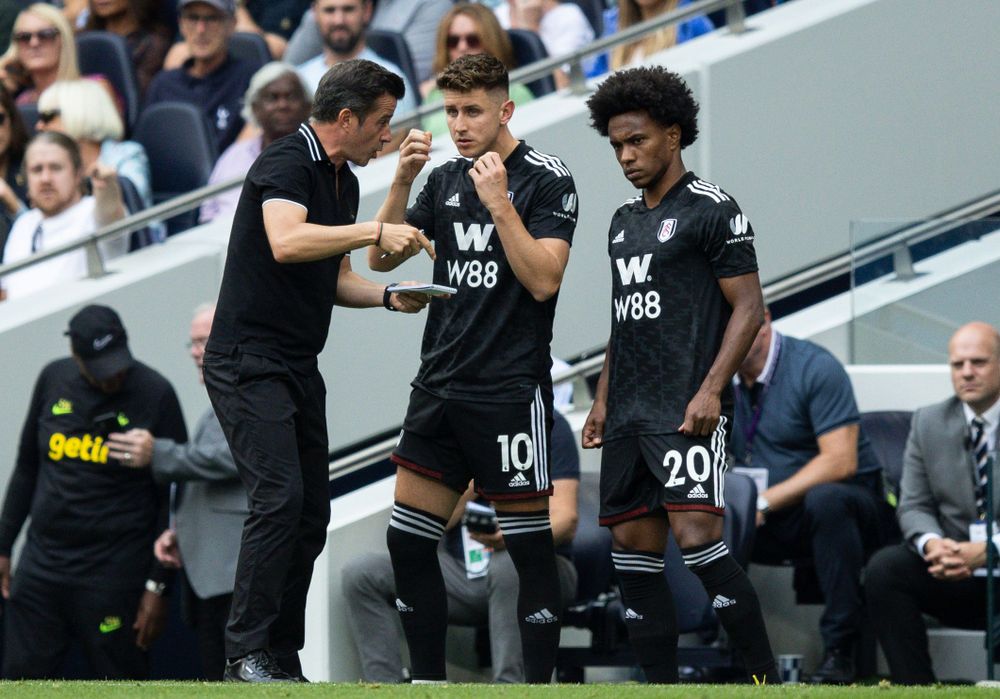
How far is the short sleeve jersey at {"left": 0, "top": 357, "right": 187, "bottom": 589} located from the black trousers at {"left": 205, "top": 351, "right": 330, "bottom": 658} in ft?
7.62

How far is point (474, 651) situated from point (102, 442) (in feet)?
Result: 6.45

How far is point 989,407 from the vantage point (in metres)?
7.65

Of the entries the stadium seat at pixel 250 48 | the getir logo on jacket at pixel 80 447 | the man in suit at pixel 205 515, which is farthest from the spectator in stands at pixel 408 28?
the getir logo on jacket at pixel 80 447

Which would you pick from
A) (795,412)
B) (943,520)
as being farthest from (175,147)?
(943,520)

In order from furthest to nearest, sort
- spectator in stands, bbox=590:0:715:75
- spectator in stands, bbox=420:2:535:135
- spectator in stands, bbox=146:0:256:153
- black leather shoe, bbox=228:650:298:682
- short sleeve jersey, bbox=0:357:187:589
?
spectator in stands, bbox=146:0:256:153, spectator in stands, bbox=590:0:715:75, spectator in stands, bbox=420:2:535:135, short sleeve jersey, bbox=0:357:187:589, black leather shoe, bbox=228:650:298:682

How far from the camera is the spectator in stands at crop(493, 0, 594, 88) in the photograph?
10.4 meters

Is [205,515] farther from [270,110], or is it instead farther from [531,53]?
[531,53]

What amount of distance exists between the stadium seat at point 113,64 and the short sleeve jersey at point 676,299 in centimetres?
577

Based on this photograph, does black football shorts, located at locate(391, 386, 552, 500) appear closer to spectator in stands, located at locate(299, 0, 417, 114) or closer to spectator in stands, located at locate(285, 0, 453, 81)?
spectator in stands, located at locate(299, 0, 417, 114)

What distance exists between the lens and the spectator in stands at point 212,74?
10555mm

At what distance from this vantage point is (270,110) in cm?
917

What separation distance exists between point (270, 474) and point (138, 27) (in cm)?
679

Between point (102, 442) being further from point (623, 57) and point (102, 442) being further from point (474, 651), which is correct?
point (623, 57)

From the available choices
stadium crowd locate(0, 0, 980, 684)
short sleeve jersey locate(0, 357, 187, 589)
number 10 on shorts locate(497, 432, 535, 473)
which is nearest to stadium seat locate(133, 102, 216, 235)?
stadium crowd locate(0, 0, 980, 684)
